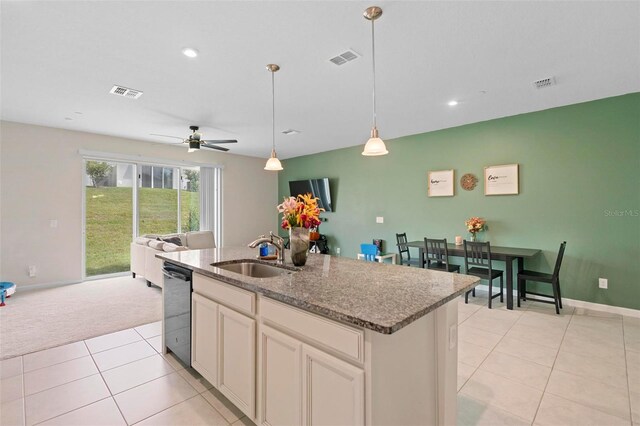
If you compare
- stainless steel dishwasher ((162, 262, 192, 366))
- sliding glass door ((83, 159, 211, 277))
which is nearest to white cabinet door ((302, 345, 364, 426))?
stainless steel dishwasher ((162, 262, 192, 366))

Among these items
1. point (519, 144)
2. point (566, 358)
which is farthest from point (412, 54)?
point (566, 358)

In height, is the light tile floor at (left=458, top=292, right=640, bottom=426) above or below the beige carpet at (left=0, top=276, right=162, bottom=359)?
below

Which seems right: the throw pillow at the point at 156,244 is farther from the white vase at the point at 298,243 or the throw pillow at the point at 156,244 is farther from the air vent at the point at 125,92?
the white vase at the point at 298,243

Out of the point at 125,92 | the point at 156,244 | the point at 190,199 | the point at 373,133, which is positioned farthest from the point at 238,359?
the point at 190,199

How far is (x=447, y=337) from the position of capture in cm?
161

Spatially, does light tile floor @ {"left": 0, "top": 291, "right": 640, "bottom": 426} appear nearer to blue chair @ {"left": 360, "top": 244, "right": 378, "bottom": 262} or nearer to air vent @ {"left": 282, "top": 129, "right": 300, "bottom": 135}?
blue chair @ {"left": 360, "top": 244, "right": 378, "bottom": 262}

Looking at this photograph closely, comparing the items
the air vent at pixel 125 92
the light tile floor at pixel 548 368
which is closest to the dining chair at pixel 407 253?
the light tile floor at pixel 548 368

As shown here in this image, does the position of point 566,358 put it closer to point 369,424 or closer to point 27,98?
point 369,424

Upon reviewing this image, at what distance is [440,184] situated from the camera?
529cm

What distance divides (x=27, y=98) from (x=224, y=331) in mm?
4192

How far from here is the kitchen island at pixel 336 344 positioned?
4.09 feet

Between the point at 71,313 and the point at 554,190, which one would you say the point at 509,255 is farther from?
the point at 71,313

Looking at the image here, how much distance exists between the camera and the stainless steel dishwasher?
7.98ft

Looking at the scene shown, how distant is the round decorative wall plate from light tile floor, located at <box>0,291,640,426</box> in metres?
2.34
